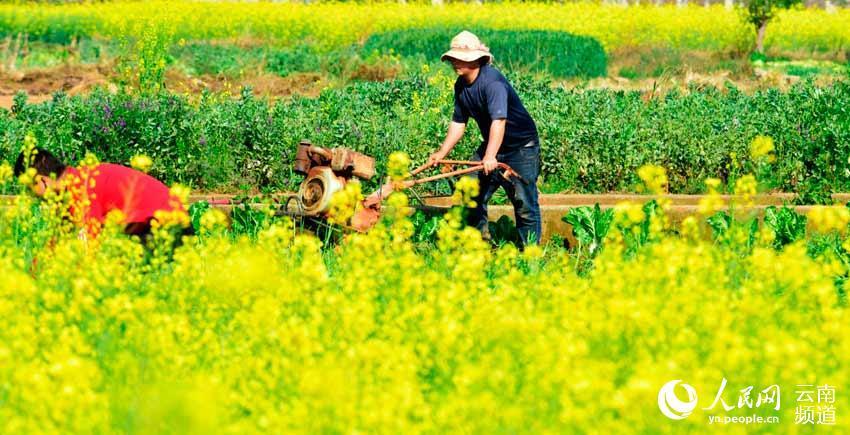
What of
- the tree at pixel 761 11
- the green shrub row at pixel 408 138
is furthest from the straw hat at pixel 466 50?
the tree at pixel 761 11

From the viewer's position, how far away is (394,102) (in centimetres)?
1239

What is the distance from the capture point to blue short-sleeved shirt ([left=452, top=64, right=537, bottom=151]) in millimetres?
7836

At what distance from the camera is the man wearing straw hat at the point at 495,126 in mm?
7832

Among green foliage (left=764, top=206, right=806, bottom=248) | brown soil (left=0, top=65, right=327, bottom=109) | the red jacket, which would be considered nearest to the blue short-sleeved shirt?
green foliage (left=764, top=206, right=806, bottom=248)

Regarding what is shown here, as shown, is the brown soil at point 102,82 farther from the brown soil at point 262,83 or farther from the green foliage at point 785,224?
the green foliage at point 785,224

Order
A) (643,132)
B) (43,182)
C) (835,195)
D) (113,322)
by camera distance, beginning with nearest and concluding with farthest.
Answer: (113,322) < (43,182) < (835,195) < (643,132)

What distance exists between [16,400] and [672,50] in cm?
2361

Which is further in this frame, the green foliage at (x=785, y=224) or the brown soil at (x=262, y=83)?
Answer: the brown soil at (x=262, y=83)

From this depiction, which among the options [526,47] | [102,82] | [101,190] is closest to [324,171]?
[101,190]

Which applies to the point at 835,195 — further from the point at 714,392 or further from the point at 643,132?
the point at 714,392

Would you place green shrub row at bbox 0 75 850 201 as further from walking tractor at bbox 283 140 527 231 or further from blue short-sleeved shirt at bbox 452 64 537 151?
walking tractor at bbox 283 140 527 231

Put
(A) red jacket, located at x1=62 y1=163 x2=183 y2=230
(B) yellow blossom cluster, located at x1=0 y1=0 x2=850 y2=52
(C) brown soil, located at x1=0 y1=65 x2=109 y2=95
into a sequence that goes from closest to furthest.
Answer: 1. (A) red jacket, located at x1=62 y1=163 x2=183 y2=230
2. (C) brown soil, located at x1=0 y1=65 x2=109 y2=95
3. (B) yellow blossom cluster, located at x1=0 y1=0 x2=850 y2=52

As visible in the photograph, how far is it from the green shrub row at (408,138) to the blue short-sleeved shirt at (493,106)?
1.89 m

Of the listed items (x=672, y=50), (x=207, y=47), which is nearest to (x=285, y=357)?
(x=207, y=47)
